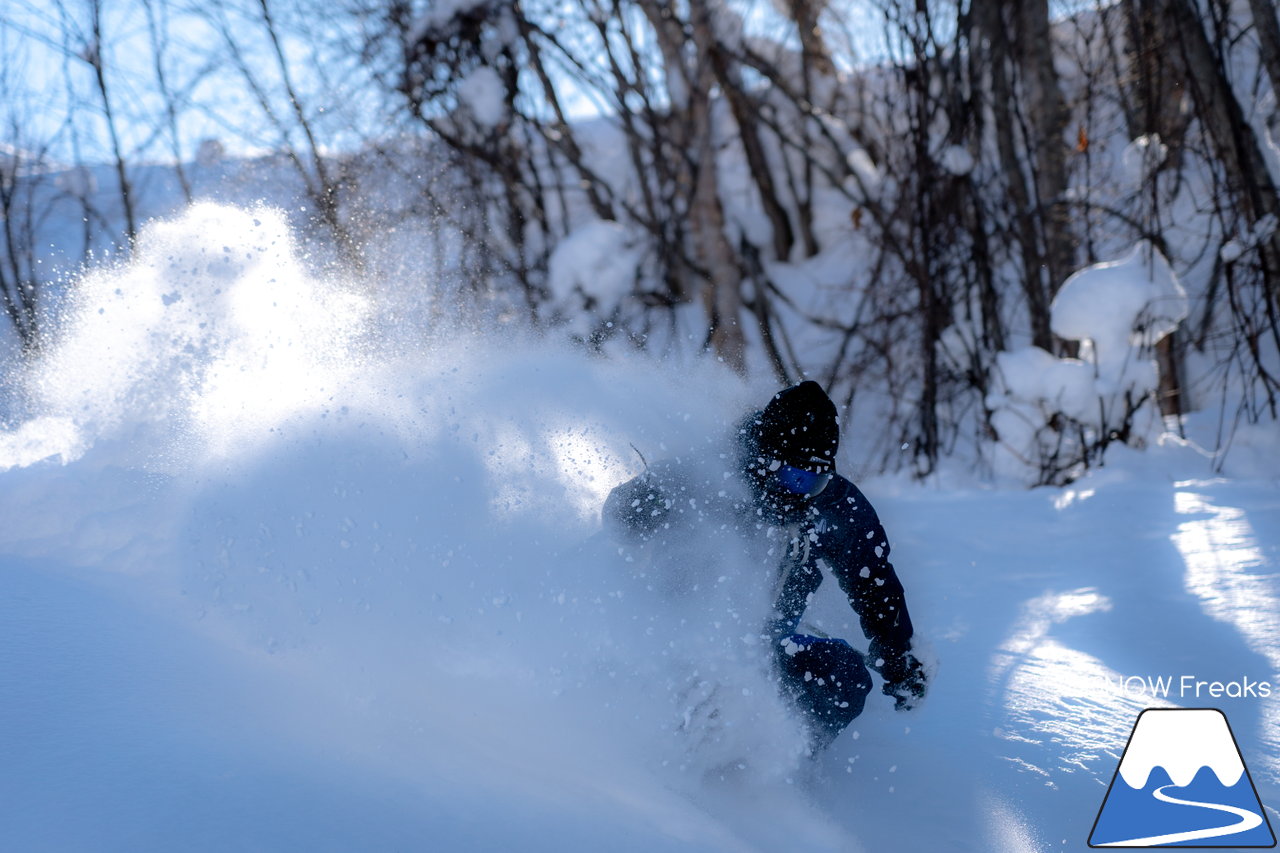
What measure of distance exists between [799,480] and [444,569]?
1.07m

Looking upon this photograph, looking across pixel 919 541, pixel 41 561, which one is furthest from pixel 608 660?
pixel 919 541

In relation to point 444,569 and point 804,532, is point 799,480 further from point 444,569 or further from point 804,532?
point 444,569

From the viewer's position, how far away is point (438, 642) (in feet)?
9.25

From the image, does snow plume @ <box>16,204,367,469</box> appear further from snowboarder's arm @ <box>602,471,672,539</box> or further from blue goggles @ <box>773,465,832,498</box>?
blue goggles @ <box>773,465,832,498</box>

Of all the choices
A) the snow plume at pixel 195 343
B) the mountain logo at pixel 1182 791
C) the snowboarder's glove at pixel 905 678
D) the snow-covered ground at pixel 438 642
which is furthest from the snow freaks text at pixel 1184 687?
the snow plume at pixel 195 343

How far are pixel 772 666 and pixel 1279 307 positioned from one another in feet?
21.0

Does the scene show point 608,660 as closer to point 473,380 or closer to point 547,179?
point 473,380

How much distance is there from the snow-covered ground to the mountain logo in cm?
6

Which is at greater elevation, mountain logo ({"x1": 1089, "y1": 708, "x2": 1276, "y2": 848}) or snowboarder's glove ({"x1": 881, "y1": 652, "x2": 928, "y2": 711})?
snowboarder's glove ({"x1": 881, "y1": 652, "x2": 928, "y2": 711})

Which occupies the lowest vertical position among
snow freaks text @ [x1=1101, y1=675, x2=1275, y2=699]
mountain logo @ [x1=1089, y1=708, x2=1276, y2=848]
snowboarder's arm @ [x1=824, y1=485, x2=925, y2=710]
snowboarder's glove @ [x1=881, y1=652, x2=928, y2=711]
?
snow freaks text @ [x1=1101, y1=675, x2=1275, y2=699]

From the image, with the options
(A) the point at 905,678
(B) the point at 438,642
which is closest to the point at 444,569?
(B) the point at 438,642

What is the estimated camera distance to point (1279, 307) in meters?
7.29

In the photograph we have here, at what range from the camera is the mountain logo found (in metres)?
2.47

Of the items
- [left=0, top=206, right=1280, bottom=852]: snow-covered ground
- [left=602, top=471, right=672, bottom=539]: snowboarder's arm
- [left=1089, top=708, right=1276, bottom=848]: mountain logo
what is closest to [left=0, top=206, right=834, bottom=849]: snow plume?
[left=0, top=206, right=1280, bottom=852]: snow-covered ground
